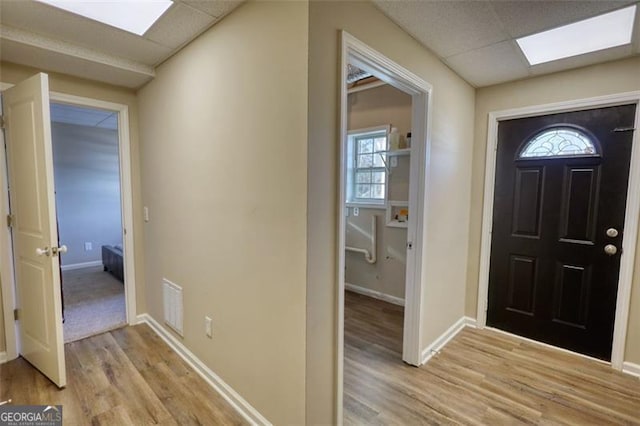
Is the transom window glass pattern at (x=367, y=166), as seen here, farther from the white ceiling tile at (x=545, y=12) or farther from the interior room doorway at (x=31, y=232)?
the interior room doorway at (x=31, y=232)

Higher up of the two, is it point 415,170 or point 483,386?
point 415,170

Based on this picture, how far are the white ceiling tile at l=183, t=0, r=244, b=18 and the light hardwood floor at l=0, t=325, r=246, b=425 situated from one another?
241 cm

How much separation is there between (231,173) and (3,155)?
1.87m

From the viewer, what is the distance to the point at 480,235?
118 inches

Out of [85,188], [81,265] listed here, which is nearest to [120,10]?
[85,188]

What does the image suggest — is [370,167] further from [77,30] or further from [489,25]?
[77,30]

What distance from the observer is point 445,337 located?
2766mm

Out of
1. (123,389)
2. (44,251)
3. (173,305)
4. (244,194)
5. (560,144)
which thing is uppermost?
(560,144)

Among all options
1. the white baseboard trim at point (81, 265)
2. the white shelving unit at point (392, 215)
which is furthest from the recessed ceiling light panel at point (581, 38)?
the white baseboard trim at point (81, 265)

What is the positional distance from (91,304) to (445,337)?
3897 mm

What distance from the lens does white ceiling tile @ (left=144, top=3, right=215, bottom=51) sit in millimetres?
1764

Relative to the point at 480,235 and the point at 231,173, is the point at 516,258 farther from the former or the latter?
the point at 231,173

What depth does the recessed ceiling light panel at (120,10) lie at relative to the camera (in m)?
1.70

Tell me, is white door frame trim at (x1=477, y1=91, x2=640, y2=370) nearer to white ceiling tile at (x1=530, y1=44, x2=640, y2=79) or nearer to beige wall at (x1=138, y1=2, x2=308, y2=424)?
white ceiling tile at (x1=530, y1=44, x2=640, y2=79)
